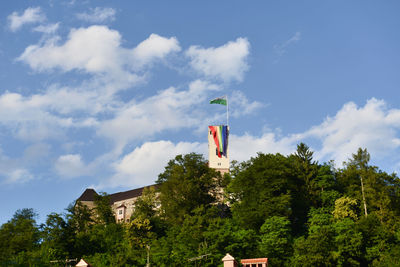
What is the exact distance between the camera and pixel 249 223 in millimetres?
70375

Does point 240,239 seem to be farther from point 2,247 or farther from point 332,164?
point 2,247

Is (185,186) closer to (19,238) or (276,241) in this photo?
(276,241)

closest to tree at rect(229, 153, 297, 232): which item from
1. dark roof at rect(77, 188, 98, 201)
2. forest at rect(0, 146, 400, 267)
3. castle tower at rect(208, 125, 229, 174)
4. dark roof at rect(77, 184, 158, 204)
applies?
forest at rect(0, 146, 400, 267)

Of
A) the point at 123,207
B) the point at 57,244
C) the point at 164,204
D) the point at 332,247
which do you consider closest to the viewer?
the point at 332,247

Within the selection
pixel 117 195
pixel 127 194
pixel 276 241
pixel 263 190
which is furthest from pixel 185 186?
pixel 117 195

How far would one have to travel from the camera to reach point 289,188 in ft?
248

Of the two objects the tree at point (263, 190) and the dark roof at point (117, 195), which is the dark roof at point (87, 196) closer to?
the dark roof at point (117, 195)

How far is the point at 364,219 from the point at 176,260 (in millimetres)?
26654

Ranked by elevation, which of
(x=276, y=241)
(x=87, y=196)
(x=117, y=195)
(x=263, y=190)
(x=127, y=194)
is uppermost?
(x=117, y=195)

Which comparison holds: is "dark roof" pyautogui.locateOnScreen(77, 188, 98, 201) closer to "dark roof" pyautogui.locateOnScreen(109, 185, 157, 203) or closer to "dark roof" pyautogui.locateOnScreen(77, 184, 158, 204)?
"dark roof" pyautogui.locateOnScreen(77, 184, 158, 204)

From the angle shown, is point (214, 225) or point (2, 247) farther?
point (2, 247)

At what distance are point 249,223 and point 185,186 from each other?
52.2ft

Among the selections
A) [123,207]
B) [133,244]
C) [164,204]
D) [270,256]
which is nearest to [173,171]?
[164,204]

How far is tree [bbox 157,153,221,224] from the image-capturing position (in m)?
80.9
